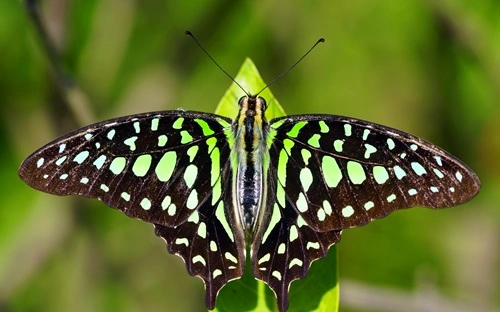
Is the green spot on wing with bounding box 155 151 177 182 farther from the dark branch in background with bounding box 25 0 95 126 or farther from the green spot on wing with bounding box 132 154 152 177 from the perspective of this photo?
the dark branch in background with bounding box 25 0 95 126

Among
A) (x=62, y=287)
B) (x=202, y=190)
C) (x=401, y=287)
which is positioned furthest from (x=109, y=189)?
(x=401, y=287)

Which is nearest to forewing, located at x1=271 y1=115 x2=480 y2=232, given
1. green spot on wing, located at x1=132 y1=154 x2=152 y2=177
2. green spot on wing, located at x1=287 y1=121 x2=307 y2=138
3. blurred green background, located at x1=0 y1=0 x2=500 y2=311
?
green spot on wing, located at x1=287 y1=121 x2=307 y2=138

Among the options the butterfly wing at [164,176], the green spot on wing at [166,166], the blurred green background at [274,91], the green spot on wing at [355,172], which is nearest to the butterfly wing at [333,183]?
the green spot on wing at [355,172]

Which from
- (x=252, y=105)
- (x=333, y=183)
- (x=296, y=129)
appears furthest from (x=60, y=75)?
(x=333, y=183)

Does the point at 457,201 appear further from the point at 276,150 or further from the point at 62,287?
the point at 62,287

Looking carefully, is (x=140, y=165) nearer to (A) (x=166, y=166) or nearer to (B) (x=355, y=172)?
(A) (x=166, y=166)

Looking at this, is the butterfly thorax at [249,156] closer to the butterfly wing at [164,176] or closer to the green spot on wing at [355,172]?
the butterfly wing at [164,176]
